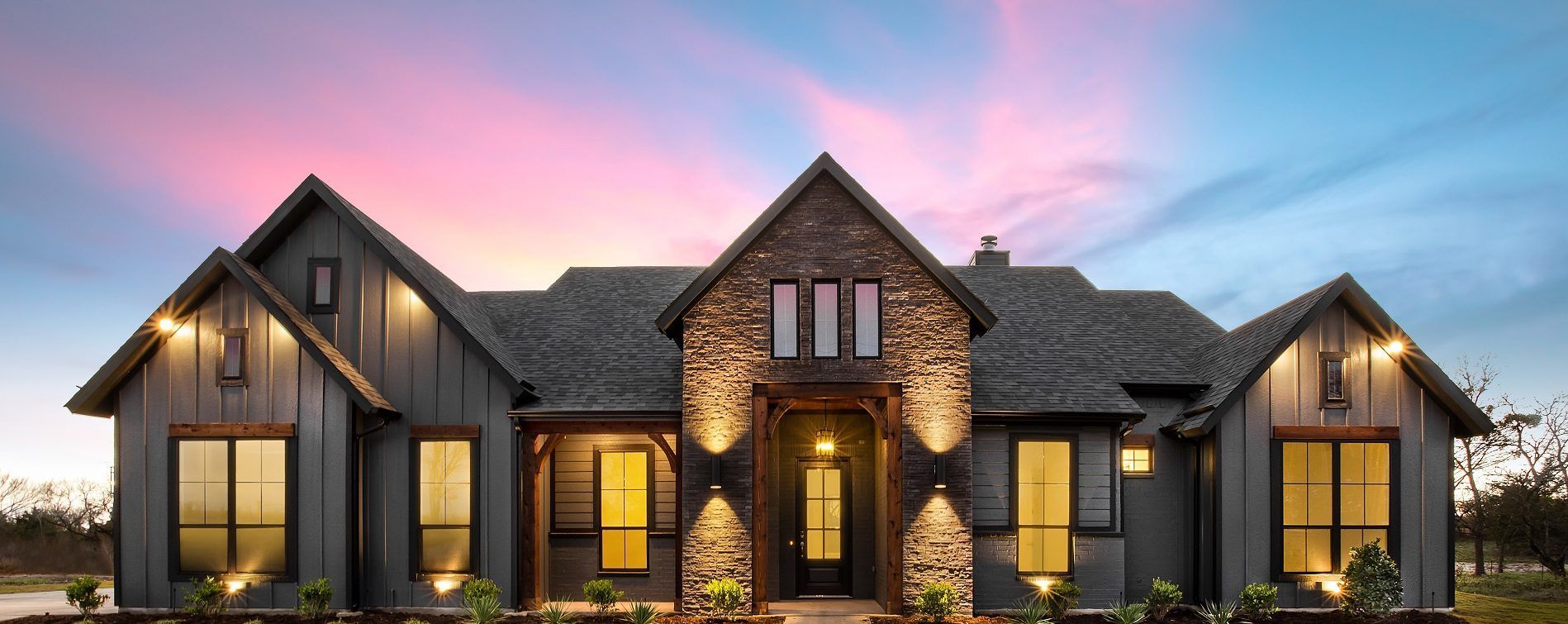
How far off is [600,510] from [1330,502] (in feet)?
36.5

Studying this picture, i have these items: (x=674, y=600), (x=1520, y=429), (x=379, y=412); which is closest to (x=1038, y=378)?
(x=674, y=600)

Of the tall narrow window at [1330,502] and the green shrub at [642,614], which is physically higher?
the tall narrow window at [1330,502]

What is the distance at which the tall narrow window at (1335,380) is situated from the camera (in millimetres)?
13148

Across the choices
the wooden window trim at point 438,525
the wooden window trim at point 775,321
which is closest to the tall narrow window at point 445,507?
the wooden window trim at point 438,525

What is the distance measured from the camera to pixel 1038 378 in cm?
1430

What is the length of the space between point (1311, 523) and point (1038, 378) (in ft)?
14.5

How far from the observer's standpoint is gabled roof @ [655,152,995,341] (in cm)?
1245

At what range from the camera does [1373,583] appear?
12.2 meters

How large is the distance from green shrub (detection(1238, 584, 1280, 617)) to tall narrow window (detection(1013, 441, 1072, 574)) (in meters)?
2.42

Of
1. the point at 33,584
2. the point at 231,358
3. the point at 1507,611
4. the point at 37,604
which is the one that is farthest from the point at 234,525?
the point at 1507,611

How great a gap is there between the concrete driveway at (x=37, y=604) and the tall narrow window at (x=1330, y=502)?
17111 millimetres

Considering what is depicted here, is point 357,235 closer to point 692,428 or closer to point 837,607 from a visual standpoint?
point 692,428

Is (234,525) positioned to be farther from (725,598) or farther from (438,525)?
(725,598)

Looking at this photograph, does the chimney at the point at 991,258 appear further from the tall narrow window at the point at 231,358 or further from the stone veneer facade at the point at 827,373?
the tall narrow window at the point at 231,358
